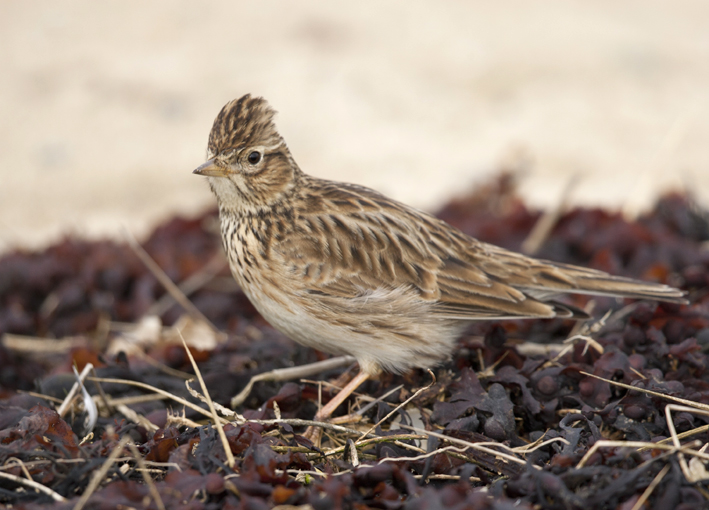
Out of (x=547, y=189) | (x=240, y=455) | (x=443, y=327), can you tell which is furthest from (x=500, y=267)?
(x=547, y=189)

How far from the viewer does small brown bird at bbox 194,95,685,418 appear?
15.2 feet

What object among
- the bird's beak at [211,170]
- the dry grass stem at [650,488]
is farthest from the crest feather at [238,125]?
the dry grass stem at [650,488]

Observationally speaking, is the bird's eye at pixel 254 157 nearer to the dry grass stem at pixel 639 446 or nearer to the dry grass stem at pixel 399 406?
the dry grass stem at pixel 399 406

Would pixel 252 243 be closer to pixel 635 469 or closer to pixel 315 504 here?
pixel 315 504

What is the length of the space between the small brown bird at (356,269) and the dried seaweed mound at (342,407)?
0.23m

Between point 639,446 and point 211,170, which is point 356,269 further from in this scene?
point 639,446

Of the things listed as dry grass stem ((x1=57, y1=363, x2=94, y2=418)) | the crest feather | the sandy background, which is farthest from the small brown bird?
the sandy background

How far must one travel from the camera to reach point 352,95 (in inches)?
463

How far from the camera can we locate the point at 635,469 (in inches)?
127

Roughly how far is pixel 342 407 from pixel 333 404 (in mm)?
171

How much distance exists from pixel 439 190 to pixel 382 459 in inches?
259

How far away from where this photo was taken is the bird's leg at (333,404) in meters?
4.24

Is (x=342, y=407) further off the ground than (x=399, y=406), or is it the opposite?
(x=399, y=406)

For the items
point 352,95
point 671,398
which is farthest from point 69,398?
point 352,95
